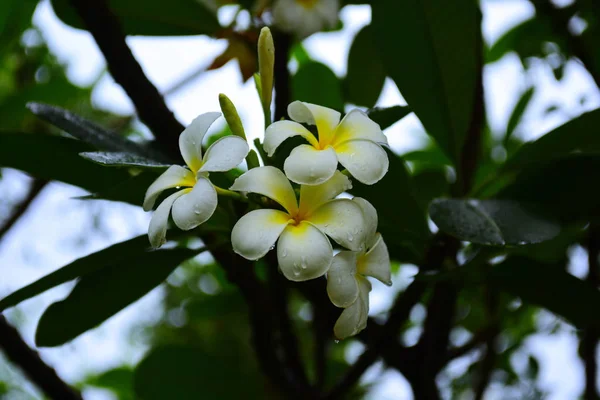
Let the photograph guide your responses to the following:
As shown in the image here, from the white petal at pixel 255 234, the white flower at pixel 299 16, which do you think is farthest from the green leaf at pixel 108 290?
the white flower at pixel 299 16

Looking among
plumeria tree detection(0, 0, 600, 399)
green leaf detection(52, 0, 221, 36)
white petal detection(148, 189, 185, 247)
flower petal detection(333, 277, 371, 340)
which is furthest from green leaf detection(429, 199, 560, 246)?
green leaf detection(52, 0, 221, 36)

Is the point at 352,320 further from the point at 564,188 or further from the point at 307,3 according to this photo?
the point at 307,3

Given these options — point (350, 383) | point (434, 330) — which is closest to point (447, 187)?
point (434, 330)

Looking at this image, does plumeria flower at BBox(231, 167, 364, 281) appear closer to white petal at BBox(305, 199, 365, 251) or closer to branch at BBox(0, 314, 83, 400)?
white petal at BBox(305, 199, 365, 251)

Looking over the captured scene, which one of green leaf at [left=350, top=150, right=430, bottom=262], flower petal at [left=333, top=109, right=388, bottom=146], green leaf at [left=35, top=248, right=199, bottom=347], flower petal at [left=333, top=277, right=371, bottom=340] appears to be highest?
flower petal at [left=333, top=109, right=388, bottom=146]

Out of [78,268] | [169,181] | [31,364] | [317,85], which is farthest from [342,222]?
[317,85]

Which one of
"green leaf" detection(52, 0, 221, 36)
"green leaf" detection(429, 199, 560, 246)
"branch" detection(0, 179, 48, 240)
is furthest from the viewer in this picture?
"branch" detection(0, 179, 48, 240)

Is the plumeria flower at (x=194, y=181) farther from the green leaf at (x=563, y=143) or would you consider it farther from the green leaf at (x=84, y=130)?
the green leaf at (x=563, y=143)
